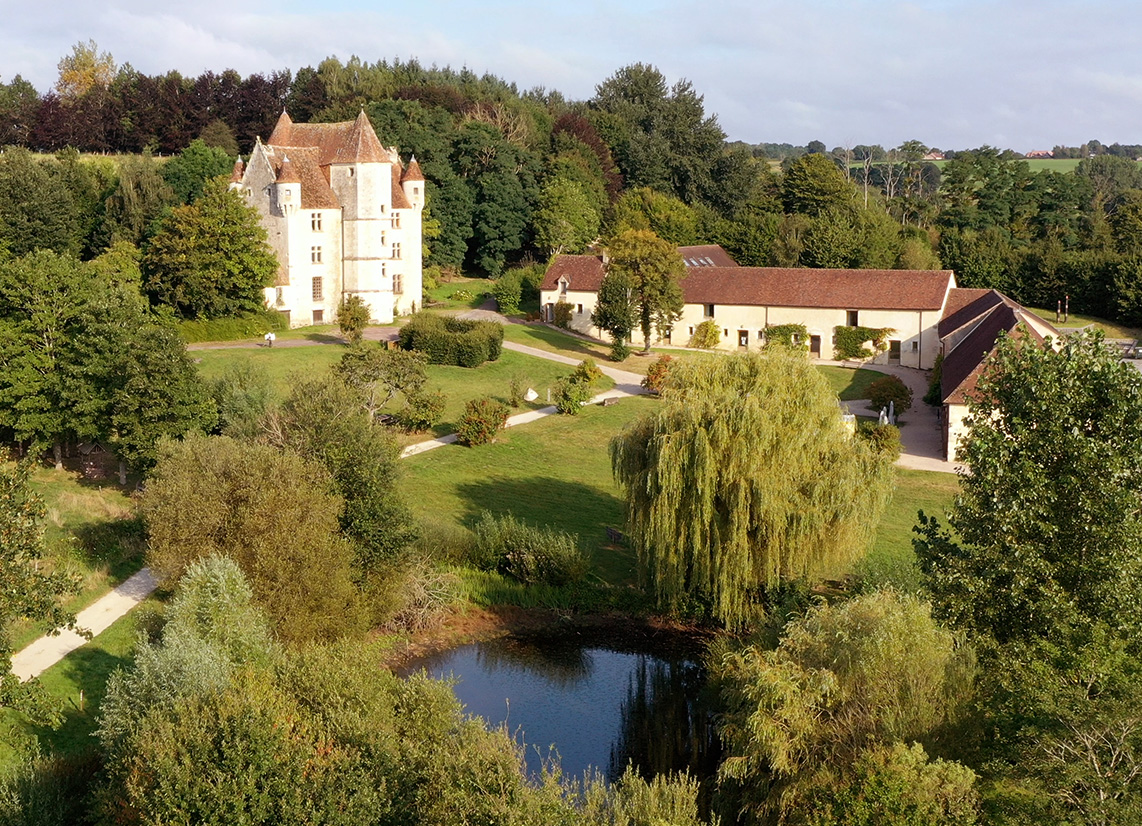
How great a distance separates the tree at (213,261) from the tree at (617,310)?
16.0 metres

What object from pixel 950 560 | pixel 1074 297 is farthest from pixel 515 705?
pixel 1074 297

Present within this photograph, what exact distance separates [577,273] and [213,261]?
19.7 m

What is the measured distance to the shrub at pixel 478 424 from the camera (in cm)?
3978

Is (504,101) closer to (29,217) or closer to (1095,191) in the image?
(29,217)

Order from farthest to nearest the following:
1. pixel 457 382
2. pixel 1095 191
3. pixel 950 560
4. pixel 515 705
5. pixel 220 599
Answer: pixel 1095 191
pixel 457 382
pixel 515 705
pixel 220 599
pixel 950 560

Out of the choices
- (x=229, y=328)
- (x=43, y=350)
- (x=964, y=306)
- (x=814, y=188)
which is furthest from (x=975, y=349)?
(x=814, y=188)

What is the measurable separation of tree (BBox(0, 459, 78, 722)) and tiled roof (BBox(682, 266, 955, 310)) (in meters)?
43.5

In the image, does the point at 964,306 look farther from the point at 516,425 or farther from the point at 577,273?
the point at 516,425

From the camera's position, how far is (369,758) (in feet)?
52.5

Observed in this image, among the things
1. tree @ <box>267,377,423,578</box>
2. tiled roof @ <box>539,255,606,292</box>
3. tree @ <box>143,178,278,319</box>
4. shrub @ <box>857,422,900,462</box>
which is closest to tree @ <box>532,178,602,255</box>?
tiled roof @ <box>539,255,606,292</box>

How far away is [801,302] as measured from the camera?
57.3 m

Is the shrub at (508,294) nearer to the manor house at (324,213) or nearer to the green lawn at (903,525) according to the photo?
the manor house at (324,213)

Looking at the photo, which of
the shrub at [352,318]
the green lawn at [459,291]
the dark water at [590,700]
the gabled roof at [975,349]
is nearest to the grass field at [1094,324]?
the gabled roof at [975,349]

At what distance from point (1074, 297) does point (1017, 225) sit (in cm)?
1592
